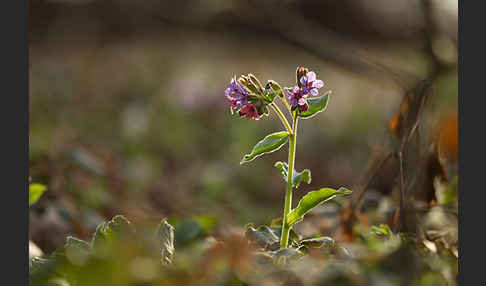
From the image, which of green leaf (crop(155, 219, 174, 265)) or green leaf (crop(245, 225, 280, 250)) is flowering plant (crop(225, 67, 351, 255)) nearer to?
green leaf (crop(245, 225, 280, 250))

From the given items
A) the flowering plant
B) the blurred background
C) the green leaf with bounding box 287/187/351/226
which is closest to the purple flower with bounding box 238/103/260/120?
the flowering plant

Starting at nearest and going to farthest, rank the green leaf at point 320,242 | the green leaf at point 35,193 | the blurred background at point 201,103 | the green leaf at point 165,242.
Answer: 1. the green leaf at point 165,242
2. the green leaf at point 320,242
3. the green leaf at point 35,193
4. the blurred background at point 201,103

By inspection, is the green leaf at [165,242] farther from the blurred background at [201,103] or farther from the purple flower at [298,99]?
the blurred background at [201,103]

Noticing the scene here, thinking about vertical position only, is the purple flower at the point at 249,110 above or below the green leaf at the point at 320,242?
above

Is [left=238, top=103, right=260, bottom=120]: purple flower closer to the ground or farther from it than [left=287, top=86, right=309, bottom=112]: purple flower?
closer to the ground

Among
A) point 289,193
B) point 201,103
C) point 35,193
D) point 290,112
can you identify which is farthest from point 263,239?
point 201,103

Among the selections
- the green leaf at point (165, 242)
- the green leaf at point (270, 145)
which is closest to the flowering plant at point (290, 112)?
the green leaf at point (270, 145)

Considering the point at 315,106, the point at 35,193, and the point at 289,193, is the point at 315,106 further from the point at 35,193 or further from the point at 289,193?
the point at 35,193
